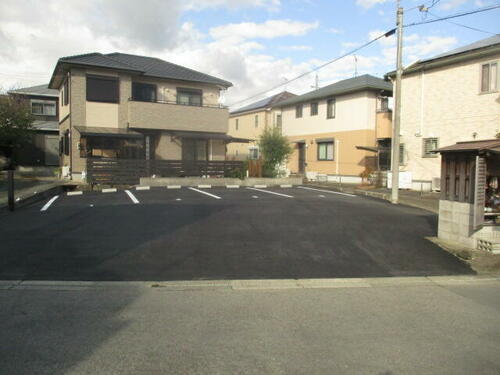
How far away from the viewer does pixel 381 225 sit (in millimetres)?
10508

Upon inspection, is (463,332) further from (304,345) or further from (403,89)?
(403,89)

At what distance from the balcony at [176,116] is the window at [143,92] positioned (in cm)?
128

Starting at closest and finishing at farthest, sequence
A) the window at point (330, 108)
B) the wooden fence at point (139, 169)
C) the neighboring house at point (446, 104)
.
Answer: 1. the neighboring house at point (446, 104)
2. the wooden fence at point (139, 169)
3. the window at point (330, 108)

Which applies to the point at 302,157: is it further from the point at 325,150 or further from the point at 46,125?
the point at 46,125

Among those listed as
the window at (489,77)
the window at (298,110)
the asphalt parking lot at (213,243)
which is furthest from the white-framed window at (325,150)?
the asphalt parking lot at (213,243)

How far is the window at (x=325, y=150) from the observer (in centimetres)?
2795

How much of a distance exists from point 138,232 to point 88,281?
9.00 ft

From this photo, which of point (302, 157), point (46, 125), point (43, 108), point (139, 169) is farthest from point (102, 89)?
point (302, 157)

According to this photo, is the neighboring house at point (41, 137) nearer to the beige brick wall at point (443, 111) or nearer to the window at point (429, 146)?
the beige brick wall at point (443, 111)

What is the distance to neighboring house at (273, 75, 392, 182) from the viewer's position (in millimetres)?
25016

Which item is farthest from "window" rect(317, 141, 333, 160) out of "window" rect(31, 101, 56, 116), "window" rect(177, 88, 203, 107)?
"window" rect(31, 101, 56, 116)

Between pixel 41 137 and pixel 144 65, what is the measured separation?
10.4 m

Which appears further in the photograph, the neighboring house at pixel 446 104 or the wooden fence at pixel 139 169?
the wooden fence at pixel 139 169

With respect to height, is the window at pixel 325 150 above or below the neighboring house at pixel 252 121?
below
